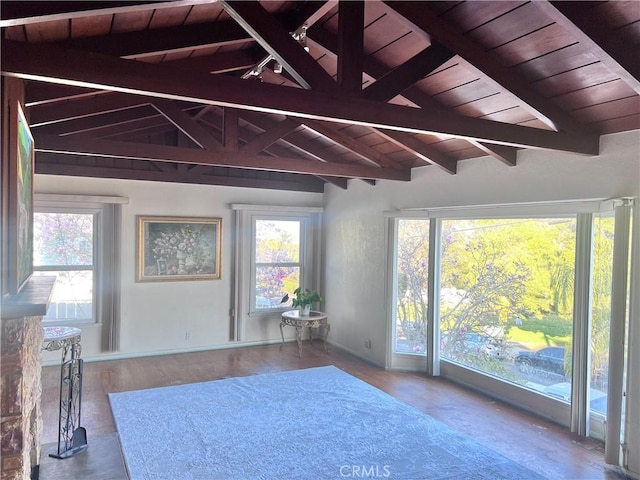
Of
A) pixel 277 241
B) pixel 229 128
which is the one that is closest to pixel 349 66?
pixel 229 128

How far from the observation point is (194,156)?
4.20 m

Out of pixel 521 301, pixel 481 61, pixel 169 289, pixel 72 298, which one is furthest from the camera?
pixel 169 289

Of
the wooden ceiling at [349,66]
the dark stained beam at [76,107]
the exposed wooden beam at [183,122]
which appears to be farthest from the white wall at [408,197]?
the dark stained beam at [76,107]

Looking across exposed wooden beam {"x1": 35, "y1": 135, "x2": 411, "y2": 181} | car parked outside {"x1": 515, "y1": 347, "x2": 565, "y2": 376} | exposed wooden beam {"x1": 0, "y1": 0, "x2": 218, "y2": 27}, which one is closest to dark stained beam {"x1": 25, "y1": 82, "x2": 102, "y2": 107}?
exposed wooden beam {"x1": 35, "y1": 135, "x2": 411, "y2": 181}

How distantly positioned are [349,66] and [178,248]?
4.10 metres

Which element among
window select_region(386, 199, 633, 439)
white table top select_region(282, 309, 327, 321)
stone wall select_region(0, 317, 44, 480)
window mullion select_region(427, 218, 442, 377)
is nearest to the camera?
stone wall select_region(0, 317, 44, 480)

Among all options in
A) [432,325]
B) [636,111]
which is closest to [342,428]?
[432,325]

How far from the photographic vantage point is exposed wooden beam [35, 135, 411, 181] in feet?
12.5

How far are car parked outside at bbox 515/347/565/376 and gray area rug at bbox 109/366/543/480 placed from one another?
109 cm

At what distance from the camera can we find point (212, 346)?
616 centimetres

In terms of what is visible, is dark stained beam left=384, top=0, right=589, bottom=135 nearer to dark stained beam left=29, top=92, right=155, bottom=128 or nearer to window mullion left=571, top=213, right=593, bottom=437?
window mullion left=571, top=213, right=593, bottom=437

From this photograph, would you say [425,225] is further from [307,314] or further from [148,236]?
[148,236]

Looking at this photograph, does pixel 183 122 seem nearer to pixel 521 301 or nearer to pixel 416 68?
pixel 416 68

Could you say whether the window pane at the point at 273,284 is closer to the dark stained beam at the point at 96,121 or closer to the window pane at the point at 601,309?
the dark stained beam at the point at 96,121
